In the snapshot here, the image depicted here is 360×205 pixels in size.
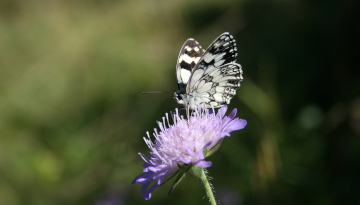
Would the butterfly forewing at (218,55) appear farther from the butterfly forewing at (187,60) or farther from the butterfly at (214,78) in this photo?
the butterfly forewing at (187,60)

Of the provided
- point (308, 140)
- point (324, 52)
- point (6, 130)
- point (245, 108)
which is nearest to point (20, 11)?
point (6, 130)

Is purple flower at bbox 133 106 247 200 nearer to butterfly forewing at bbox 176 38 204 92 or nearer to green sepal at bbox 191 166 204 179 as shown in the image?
green sepal at bbox 191 166 204 179

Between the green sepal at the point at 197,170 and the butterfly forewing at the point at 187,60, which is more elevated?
the butterfly forewing at the point at 187,60

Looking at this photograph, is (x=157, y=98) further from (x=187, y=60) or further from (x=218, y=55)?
(x=218, y=55)

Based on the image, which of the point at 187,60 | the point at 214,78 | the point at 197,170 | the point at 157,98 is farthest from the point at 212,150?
the point at 157,98

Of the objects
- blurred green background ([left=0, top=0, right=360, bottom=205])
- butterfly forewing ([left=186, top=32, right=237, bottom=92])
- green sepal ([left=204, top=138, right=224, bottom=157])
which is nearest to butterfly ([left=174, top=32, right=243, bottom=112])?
butterfly forewing ([left=186, top=32, right=237, bottom=92])

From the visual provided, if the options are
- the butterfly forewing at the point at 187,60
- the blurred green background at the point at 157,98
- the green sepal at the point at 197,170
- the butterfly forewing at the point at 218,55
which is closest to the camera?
the green sepal at the point at 197,170

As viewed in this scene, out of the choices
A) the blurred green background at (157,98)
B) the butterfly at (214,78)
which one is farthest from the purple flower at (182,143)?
the blurred green background at (157,98)

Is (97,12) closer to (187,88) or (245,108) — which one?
(245,108)
